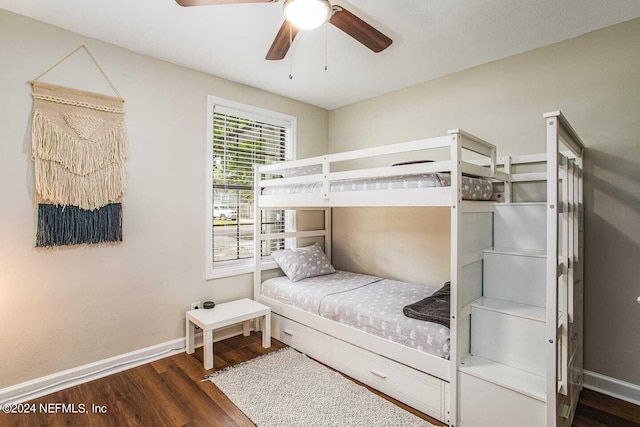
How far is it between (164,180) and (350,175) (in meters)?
1.55

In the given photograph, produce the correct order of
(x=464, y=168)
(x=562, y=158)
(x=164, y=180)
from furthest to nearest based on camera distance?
(x=164, y=180) < (x=464, y=168) < (x=562, y=158)

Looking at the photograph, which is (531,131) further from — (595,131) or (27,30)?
(27,30)

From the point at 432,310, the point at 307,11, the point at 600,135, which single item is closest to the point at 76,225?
the point at 307,11

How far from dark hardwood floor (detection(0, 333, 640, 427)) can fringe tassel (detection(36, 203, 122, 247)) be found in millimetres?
1005

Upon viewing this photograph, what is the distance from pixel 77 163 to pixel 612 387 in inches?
155

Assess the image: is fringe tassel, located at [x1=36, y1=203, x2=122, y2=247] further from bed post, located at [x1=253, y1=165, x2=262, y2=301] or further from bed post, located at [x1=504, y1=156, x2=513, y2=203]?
bed post, located at [x1=504, y1=156, x2=513, y2=203]

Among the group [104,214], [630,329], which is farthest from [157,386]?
[630,329]

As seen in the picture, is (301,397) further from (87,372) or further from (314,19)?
(314,19)

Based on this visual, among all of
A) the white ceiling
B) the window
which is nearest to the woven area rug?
the window

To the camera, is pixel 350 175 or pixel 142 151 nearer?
pixel 350 175

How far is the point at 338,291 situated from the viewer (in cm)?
280

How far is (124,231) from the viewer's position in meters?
2.50

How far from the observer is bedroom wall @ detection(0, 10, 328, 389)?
2.08 metres

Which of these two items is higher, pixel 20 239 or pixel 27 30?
pixel 27 30
